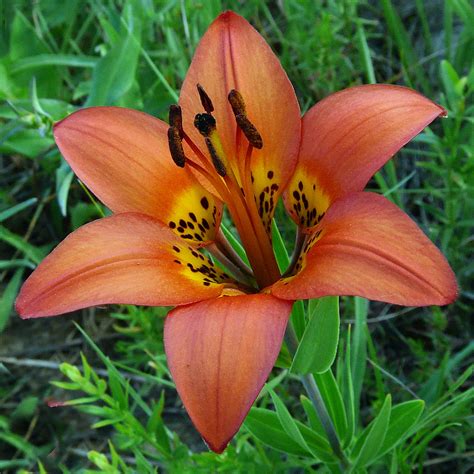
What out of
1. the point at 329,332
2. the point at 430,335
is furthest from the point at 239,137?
the point at 430,335

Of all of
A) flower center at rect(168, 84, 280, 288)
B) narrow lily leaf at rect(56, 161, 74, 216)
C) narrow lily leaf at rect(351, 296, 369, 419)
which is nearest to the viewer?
flower center at rect(168, 84, 280, 288)

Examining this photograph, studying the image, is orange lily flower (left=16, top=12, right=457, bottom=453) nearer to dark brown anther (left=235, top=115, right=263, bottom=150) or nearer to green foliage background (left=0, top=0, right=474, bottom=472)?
dark brown anther (left=235, top=115, right=263, bottom=150)

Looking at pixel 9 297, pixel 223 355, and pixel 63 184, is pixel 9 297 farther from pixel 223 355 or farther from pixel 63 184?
pixel 223 355

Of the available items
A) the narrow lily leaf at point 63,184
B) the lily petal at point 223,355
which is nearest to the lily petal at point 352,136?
the lily petal at point 223,355

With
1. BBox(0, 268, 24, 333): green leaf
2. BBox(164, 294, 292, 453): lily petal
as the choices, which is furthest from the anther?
BBox(0, 268, 24, 333): green leaf

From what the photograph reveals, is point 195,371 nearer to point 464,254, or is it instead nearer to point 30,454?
point 30,454

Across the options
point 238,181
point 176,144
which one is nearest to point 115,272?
point 176,144

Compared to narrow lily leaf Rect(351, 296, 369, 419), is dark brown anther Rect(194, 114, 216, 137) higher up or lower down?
higher up
